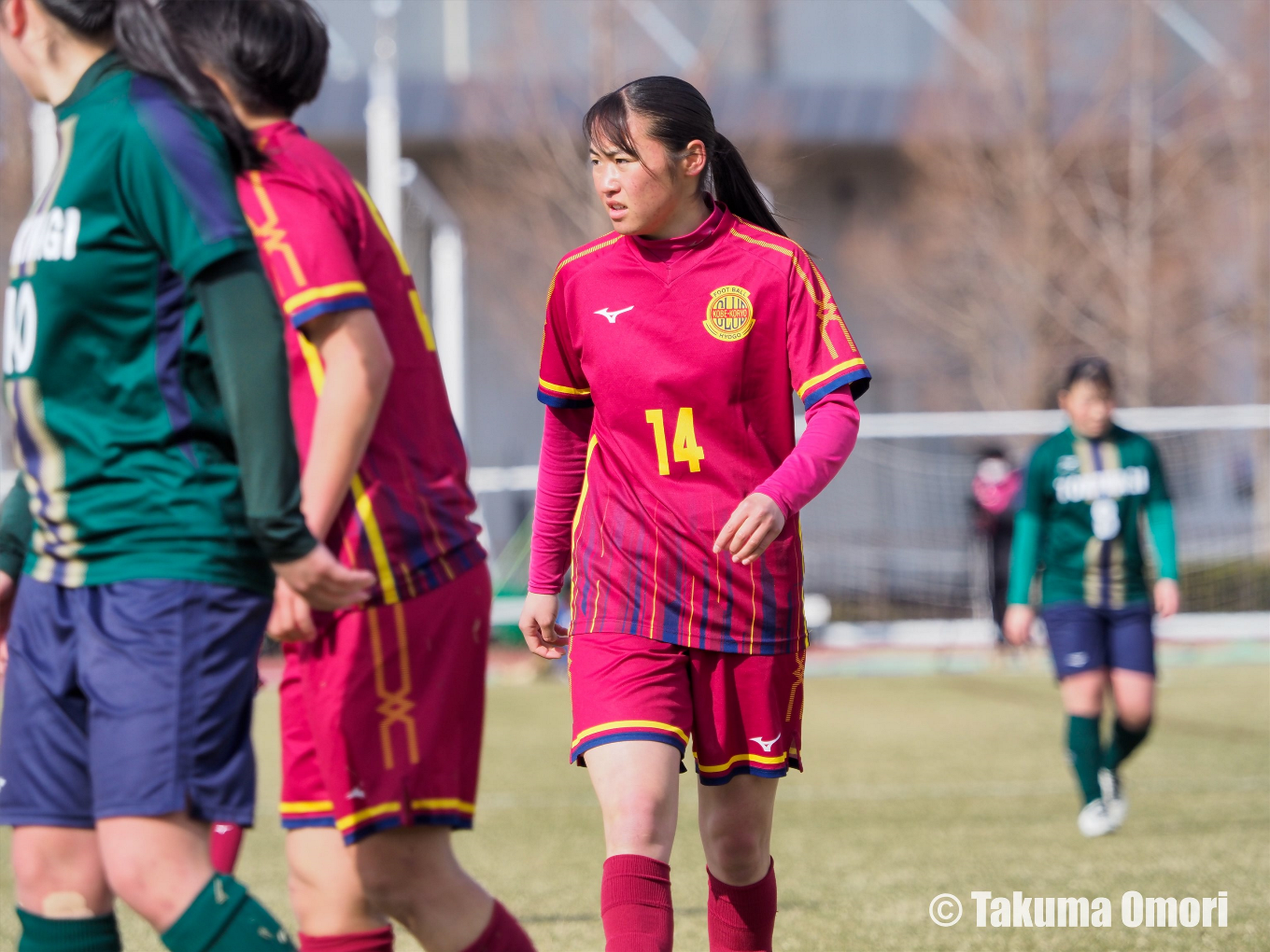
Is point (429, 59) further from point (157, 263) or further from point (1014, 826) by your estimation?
point (157, 263)

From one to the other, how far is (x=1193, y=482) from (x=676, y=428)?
16212 millimetres

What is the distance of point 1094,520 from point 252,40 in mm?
4947

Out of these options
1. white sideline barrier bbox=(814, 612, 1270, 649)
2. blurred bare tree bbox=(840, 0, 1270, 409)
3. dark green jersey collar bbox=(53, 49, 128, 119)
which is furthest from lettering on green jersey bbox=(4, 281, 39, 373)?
blurred bare tree bbox=(840, 0, 1270, 409)

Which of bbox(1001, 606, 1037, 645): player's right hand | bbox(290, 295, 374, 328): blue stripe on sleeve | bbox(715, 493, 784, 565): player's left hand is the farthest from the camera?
bbox(1001, 606, 1037, 645): player's right hand

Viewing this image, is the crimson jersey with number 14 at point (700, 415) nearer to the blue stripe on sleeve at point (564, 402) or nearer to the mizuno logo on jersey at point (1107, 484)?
the blue stripe on sleeve at point (564, 402)

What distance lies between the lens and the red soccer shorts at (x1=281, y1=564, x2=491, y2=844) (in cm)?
276

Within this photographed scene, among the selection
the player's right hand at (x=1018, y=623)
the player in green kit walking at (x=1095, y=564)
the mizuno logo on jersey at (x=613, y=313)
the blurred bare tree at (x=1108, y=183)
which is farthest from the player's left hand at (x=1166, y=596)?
the blurred bare tree at (x=1108, y=183)

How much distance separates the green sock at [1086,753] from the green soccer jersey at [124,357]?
200 inches

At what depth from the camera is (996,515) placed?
16.6 metres

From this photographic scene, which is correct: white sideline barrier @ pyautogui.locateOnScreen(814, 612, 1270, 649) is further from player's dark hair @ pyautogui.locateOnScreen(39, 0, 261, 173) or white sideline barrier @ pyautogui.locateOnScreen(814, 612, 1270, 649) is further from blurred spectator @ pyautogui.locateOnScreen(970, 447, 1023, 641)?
player's dark hair @ pyautogui.locateOnScreen(39, 0, 261, 173)

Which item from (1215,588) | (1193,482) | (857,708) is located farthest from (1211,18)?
(857,708)

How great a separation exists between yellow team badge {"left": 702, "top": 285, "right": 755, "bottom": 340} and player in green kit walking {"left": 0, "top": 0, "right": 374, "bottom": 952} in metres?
1.20

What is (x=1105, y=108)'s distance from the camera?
76.8 ft

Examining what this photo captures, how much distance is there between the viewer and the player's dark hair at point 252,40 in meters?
2.76
